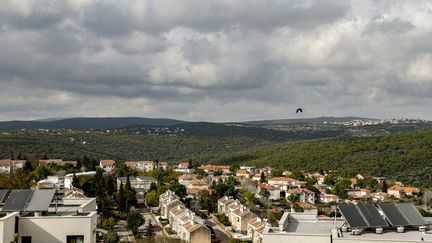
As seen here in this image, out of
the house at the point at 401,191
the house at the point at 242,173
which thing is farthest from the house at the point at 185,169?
the house at the point at 401,191

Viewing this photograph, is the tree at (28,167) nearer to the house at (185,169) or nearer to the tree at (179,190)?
the tree at (179,190)

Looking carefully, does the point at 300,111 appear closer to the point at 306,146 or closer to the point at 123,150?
the point at 306,146

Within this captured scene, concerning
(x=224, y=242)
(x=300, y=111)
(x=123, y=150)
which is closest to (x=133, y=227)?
(x=224, y=242)

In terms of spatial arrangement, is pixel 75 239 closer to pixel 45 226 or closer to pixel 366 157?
pixel 45 226

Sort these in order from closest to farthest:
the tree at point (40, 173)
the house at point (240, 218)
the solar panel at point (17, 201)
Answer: the solar panel at point (17, 201), the house at point (240, 218), the tree at point (40, 173)

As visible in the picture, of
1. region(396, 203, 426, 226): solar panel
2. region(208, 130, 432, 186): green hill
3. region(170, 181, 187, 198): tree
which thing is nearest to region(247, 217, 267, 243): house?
region(170, 181, 187, 198): tree

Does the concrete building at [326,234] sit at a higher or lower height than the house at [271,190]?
higher

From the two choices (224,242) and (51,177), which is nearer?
(224,242)
